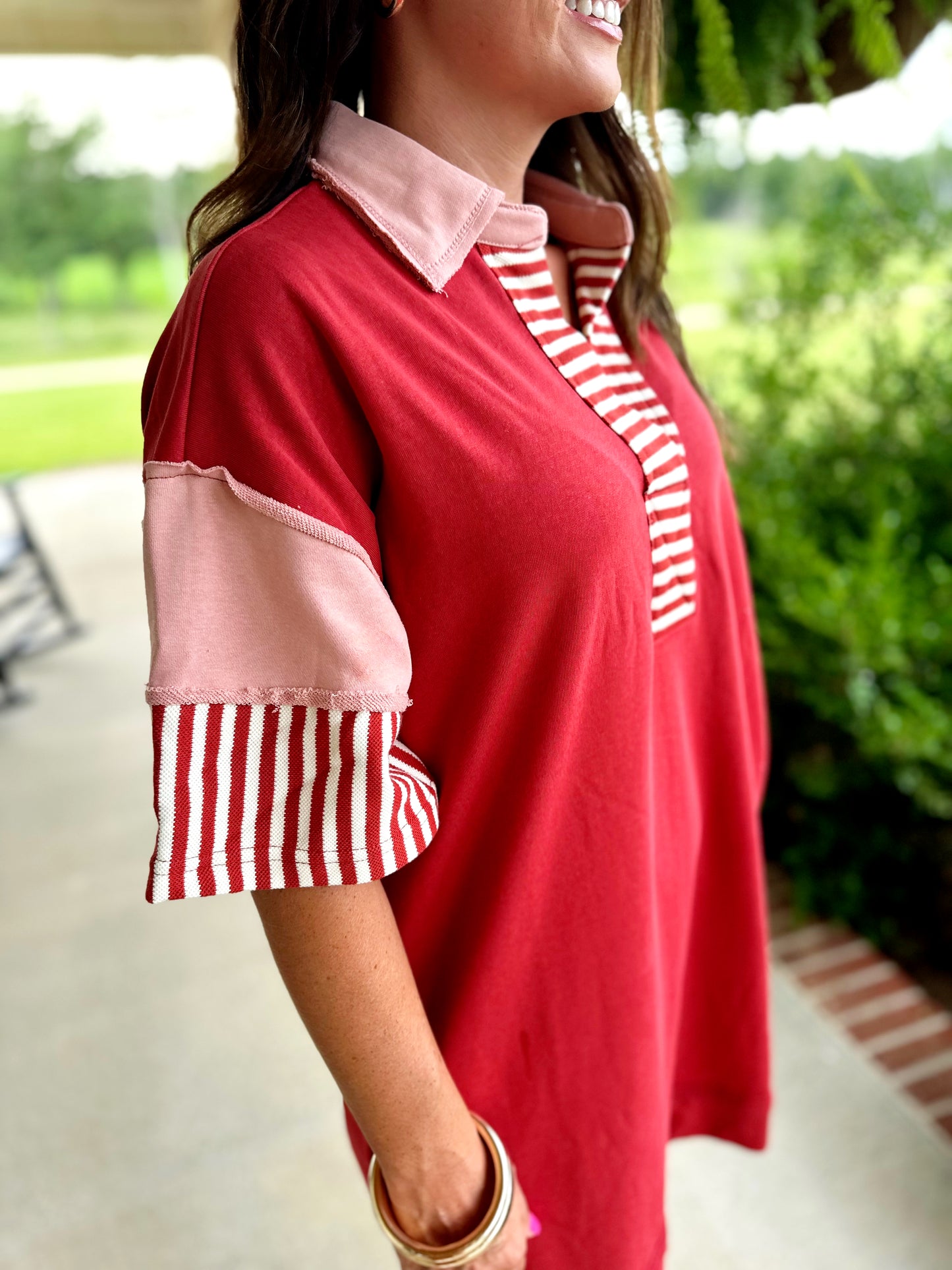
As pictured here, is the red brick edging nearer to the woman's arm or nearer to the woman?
the woman

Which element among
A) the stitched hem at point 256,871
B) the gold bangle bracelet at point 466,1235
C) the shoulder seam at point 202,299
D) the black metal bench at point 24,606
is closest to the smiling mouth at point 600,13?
the shoulder seam at point 202,299

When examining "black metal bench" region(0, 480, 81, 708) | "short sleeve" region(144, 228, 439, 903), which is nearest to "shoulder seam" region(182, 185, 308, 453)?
"short sleeve" region(144, 228, 439, 903)

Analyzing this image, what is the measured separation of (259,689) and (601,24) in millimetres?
487

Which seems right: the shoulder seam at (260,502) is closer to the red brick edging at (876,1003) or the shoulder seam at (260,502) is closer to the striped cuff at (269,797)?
the striped cuff at (269,797)

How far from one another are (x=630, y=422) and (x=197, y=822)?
40 centimetres

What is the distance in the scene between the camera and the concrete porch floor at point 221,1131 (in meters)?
1.52

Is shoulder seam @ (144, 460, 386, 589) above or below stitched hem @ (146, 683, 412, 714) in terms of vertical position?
above

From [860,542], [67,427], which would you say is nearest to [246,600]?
[860,542]

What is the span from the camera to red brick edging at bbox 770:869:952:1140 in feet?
5.80

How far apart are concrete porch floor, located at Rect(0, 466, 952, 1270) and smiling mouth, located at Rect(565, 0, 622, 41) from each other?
1.55m

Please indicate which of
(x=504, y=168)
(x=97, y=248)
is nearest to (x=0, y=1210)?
(x=504, y=168)

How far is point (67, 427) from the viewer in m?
9.31

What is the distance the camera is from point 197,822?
0.57 m

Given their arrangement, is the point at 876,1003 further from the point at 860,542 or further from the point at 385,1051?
the point at 385,1051
